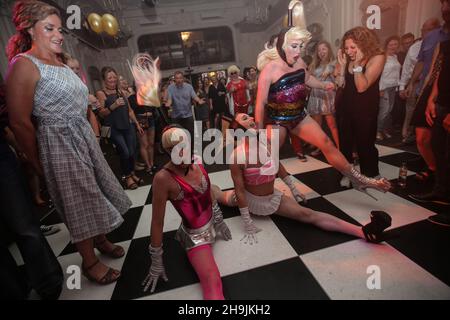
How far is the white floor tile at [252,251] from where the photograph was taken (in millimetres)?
1268

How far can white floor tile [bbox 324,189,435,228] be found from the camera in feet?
4.78

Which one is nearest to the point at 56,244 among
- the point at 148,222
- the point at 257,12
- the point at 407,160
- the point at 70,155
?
the point at 148,222

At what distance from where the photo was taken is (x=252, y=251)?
1.36 m

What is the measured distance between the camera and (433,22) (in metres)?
2.68

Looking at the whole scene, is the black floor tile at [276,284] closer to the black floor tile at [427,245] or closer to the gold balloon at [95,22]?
the black floor tile at [427,245]

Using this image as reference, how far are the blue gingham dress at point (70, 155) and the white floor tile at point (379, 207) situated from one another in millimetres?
1480

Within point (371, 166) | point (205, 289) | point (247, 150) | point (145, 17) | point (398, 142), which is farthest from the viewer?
point (145, 17)

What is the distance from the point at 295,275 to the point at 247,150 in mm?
713

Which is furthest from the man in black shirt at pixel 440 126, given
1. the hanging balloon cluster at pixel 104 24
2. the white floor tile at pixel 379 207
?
the hanging balloon cluster at pixel 104 24

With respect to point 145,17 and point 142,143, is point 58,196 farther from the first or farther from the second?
point 145,17

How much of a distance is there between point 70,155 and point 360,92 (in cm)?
190

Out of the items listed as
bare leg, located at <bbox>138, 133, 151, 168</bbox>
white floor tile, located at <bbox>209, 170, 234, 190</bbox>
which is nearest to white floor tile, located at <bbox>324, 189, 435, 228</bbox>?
white floor tile, located at <bbox>209, 170, 234, 190</bbox>

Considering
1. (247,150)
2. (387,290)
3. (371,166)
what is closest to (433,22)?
(371,166)
